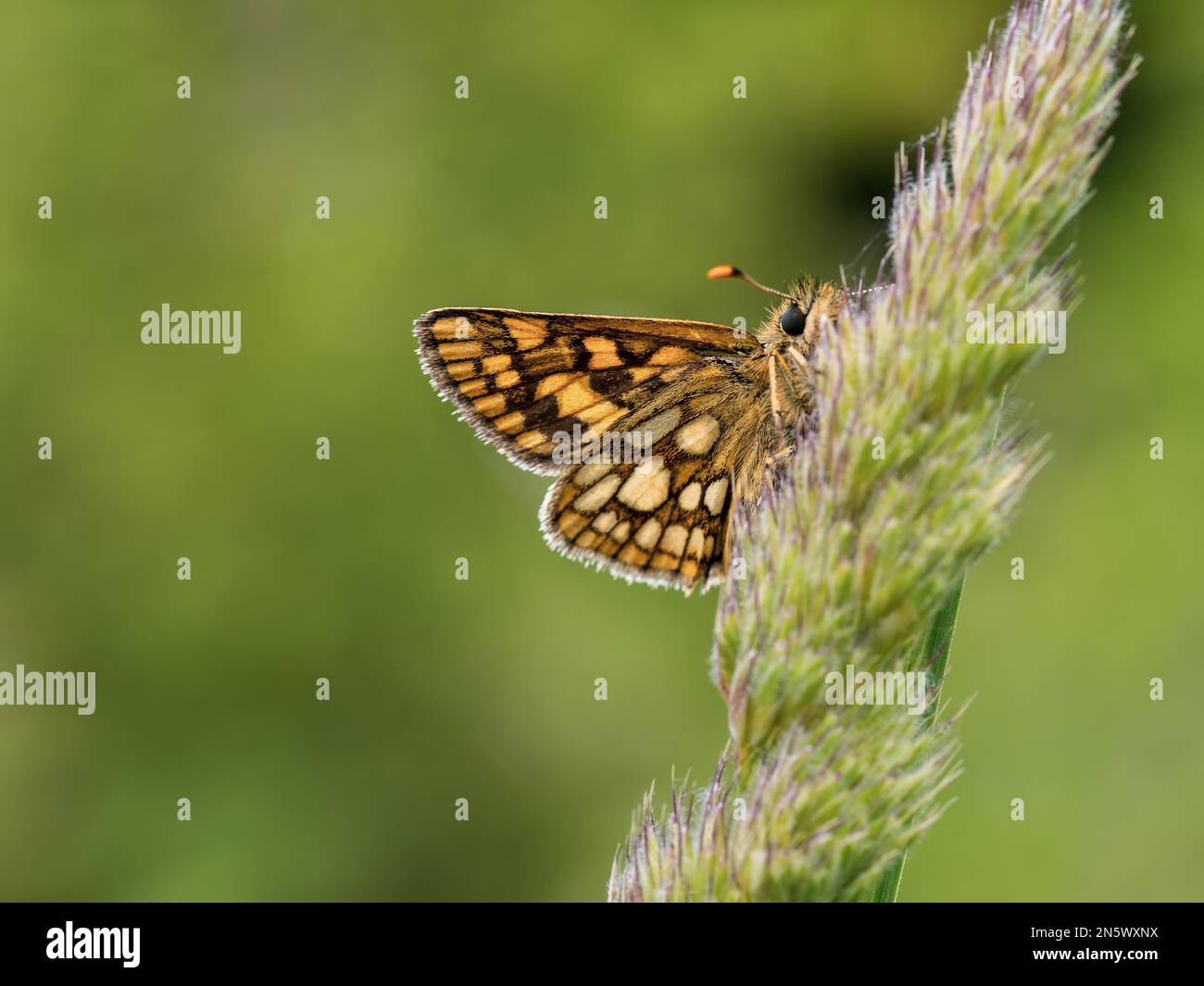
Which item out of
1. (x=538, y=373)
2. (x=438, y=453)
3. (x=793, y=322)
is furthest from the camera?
(x=438, y=453)

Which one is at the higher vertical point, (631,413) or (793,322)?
(793,322)

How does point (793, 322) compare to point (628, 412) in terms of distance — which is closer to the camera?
point (793, 322)

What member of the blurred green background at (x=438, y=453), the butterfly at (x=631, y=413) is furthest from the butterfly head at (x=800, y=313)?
the blurred green background at (x=438, y=453)

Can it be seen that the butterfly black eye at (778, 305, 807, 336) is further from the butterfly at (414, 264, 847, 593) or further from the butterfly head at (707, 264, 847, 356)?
the butterfly at (414, 264, 847, 593)

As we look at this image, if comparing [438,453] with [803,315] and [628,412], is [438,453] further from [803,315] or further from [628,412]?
[803,315]

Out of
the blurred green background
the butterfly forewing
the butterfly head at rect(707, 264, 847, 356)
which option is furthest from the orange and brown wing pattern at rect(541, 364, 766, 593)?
the blurred green background

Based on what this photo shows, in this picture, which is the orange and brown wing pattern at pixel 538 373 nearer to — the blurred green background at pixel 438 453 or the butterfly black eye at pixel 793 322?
the butterfly black eye at pixel 793 322

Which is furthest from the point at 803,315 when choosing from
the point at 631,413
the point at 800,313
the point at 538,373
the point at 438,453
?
the point at 438,453
